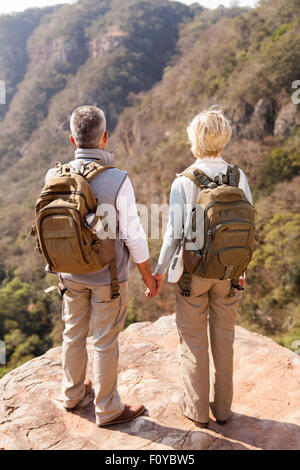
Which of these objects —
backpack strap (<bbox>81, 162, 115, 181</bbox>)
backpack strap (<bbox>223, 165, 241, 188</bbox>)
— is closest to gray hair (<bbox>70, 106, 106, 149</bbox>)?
backpack strap (<bbox>81, 162, 115, 181</bbox>)

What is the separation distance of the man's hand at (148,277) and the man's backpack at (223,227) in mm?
286

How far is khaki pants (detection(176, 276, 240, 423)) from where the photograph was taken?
198 cm

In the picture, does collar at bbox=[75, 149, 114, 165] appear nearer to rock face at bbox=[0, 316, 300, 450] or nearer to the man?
the man

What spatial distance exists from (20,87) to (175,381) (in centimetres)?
7025

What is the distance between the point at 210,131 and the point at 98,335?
1263 mm

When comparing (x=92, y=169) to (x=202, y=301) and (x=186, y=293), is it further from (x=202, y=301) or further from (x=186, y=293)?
(x=202, y=301)

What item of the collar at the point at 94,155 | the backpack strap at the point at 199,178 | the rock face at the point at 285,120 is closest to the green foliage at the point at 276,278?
the rock face at the point at 285,120

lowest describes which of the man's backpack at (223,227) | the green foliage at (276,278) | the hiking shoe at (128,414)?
the green foliage at (276,278)

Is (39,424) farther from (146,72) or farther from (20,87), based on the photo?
(20,87)

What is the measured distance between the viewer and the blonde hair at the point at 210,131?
6.00ft

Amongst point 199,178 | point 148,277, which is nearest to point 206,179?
point 199,178

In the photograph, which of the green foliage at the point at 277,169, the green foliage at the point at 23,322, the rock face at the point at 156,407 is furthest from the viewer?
the green foliage at the point at 23,322

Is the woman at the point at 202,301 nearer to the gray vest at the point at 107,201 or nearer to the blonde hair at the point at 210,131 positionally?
the blonde hair at the point at 210,131

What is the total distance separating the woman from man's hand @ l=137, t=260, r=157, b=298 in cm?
5
